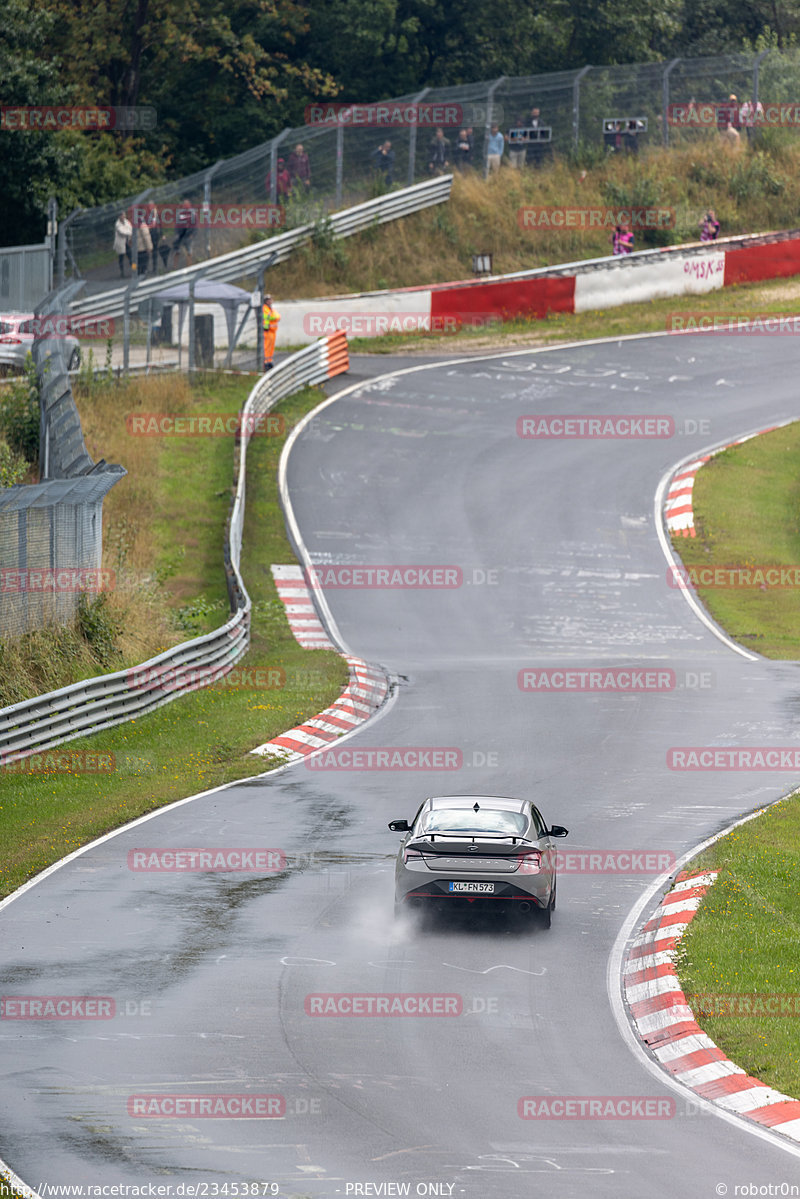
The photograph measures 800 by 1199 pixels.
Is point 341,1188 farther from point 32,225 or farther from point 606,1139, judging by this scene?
point 32,225

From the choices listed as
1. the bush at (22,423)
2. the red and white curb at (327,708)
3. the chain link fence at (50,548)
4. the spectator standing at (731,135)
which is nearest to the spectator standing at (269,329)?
the bush at (22,423)

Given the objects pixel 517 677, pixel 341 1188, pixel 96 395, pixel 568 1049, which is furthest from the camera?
pixel 96 395

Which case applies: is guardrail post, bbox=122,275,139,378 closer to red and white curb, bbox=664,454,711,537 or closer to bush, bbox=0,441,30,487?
bush, bbox=0,441,30,487

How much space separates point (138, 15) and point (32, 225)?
38.6 feet

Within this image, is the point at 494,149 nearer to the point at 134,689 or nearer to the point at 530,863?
the point at 134,689

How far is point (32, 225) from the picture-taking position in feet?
172

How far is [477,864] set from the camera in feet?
46.3

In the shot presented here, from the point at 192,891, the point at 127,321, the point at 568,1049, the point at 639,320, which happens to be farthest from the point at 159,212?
the point at 568,1049

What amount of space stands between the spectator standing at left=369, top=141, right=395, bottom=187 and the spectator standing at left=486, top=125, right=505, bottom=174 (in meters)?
3.83

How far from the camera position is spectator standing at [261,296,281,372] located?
43938 millimetres

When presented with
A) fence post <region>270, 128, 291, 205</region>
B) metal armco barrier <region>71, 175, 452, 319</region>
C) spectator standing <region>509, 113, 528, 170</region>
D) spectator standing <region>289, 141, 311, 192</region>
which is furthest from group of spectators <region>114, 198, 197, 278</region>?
spectator standing <region>509, 113, 528, 170</region>

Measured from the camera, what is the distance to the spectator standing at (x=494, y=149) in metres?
55.2

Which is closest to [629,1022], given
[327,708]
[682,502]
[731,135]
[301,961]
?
[301,961]

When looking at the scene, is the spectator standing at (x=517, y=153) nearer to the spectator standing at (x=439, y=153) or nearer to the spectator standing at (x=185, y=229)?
the spectator standing at (x=439, y=153)
